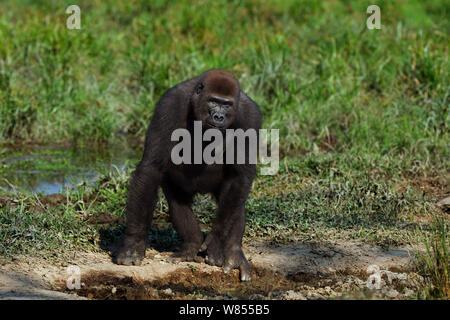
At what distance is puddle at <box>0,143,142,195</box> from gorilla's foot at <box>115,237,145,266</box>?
6.43 feet

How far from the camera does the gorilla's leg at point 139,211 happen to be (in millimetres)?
5875

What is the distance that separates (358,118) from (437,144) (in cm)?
123

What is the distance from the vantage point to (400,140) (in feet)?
29.9

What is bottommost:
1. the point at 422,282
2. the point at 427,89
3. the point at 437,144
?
the point at 422,282

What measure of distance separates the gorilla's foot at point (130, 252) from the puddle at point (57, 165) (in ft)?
6.43

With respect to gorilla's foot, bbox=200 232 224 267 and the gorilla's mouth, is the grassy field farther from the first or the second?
the gorilla's mouth

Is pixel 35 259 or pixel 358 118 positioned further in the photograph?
pixel 358 118

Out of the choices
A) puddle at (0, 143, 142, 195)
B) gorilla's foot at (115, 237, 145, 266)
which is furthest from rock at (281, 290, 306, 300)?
puddle at (0, 143, 142, 195)

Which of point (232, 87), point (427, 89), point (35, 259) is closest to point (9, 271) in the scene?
point (35, 259)

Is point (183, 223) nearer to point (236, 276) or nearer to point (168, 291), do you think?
point (236, 276)

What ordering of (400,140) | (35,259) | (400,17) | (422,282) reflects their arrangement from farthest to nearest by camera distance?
(400,17) → (400,140) → (35,259) → (422,282)

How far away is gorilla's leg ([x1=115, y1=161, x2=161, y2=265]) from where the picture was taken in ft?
19.3
